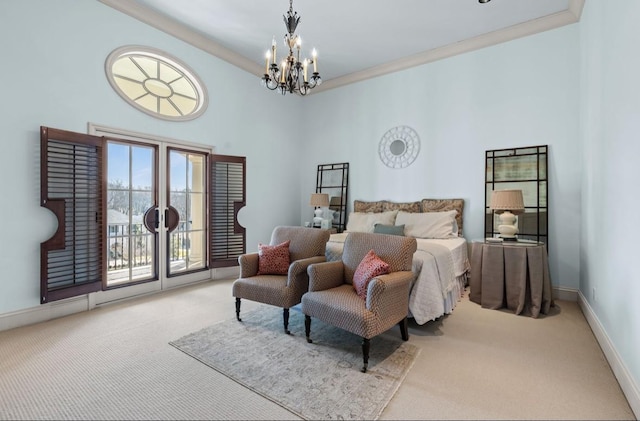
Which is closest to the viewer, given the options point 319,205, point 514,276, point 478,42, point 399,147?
point 514,276

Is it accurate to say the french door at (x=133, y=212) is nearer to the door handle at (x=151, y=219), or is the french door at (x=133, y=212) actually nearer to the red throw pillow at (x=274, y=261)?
the door handle at (x=151, y=219)

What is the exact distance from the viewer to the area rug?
1.85 metres

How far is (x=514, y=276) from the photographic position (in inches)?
130

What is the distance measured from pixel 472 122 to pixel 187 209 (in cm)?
447

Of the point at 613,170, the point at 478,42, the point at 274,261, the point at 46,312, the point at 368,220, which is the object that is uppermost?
the point at 478,42

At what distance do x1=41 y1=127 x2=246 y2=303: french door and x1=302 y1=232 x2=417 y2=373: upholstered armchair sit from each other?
8.49 feet

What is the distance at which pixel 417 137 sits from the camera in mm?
4918

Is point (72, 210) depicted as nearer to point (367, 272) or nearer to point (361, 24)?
point (367, 272)

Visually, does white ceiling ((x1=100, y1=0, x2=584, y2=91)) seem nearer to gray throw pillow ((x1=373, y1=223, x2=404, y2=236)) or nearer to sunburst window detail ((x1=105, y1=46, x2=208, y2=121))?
sunburst window detail ((x1=105, y1=46, x2=208, y2=121))

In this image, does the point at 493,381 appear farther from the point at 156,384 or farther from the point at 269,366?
the point at 156,384

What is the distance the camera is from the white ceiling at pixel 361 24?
12.0 ft

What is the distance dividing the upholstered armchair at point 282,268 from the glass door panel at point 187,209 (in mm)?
1696

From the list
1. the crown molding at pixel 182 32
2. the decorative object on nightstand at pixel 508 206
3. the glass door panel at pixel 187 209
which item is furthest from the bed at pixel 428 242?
the crown molding at pixel 182 32

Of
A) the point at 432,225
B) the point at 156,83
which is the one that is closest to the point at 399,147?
the point at 432,225
